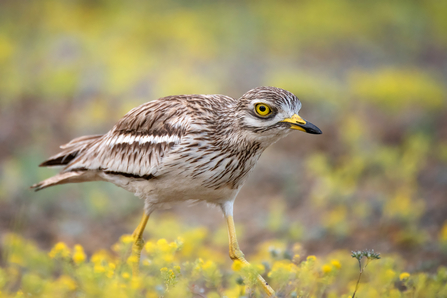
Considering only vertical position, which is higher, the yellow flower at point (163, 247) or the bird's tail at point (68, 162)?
the bird's tail at point (68, 162)

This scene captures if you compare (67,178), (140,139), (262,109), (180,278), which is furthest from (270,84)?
(180,278)

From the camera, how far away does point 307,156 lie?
730 centimetres

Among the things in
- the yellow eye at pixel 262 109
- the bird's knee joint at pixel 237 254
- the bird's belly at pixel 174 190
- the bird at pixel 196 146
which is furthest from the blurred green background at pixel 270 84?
the yellow eye at pixel 262 109

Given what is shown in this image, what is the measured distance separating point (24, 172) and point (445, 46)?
9636mm

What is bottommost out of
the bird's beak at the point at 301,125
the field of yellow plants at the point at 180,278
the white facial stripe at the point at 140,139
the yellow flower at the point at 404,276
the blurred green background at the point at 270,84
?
the field of yellow plants at the point at 180,278

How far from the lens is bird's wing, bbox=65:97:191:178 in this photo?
348 centimetres

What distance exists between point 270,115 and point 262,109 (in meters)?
0.08

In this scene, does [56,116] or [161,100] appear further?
[56,116]

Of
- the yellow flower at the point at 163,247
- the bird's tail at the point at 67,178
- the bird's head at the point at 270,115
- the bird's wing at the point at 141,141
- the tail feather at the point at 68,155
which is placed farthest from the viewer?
the tail feather at the point at 68,155

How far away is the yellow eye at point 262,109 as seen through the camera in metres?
3.13

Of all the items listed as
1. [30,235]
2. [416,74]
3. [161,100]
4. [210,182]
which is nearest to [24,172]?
[30,235]

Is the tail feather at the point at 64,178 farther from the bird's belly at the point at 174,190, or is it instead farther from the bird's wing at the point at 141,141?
the bird's belly at the point at 174,190

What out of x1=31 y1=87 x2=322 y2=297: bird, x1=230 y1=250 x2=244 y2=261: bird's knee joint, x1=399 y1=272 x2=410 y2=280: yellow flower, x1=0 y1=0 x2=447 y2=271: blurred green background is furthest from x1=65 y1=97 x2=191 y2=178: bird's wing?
x1=399 y1=272 x2=410 y2=280: yellow flower

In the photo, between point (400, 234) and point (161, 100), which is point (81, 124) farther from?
point (400, 234)
